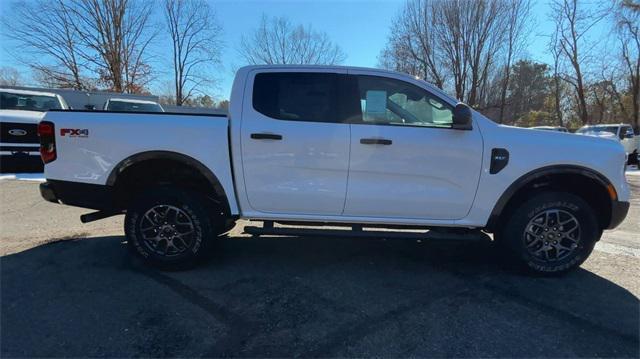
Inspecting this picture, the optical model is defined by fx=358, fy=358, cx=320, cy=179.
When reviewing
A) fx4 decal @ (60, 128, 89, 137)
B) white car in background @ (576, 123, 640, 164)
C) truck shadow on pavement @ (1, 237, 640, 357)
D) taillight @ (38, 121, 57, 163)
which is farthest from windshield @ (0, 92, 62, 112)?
white car in background @ (576, 123, 640, 164)

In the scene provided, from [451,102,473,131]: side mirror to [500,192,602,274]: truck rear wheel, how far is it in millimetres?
1023

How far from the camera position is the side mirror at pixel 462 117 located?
328 centimetres

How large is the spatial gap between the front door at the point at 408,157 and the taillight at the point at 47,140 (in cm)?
293

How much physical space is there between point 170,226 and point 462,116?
3055 millimetres

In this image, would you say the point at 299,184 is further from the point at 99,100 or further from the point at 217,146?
the point at 99,100

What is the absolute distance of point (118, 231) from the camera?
16.7 feet

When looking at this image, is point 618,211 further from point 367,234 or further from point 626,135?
point 626,135

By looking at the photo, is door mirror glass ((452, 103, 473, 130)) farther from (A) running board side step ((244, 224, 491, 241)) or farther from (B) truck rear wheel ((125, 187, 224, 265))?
(B) truck rear wheel ((125, 187, 224, 265))

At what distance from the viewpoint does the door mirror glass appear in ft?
10.7

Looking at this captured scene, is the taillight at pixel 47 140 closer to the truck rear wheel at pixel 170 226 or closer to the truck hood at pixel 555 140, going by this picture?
the truck rear wheel at pixel 170 226

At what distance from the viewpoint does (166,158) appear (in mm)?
3523

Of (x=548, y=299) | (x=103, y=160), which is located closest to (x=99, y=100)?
(x=103, y=160)

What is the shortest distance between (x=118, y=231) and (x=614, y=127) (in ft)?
66.7

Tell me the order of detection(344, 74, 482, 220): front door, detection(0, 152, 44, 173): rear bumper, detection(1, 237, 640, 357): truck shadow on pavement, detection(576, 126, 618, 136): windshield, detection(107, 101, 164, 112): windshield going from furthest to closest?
detection(576, 126, 618, 136): windshield, detection(107, 101, 164, 112): windshield, detection(0, 152, 44, 173): rear bumper, detection(344, 74, 482, 220): front door, detection(1, 237, 640, 357): truck shadow on pavement
